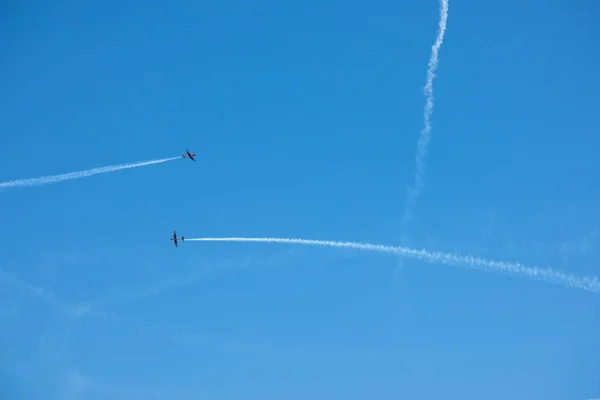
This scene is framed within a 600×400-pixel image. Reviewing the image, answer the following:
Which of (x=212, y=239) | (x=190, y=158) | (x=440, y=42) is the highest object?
(x=440, y=42)

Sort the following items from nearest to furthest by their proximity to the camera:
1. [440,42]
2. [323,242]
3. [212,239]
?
1. [440,42]
2. [323,242]
3. [212,239]

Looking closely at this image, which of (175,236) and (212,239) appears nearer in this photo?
(212,239)

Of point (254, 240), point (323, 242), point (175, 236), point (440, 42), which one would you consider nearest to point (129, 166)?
point (175, 236)

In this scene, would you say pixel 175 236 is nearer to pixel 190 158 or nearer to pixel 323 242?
pixel 190 158

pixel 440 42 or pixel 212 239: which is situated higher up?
pixel 440 42

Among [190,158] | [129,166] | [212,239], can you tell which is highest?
[190,158]

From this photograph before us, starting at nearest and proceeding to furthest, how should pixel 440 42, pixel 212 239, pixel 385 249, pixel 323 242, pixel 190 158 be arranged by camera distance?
pixel 440 42 → pixel 385 249 → pixel 323 242 → pixel 212 239 → pixel 190 158

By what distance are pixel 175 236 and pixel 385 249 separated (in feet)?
160

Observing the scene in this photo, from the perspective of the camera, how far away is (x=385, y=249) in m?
67.4

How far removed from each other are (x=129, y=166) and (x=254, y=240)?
29.9 metres

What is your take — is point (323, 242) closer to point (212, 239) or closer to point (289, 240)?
point (289, 240)

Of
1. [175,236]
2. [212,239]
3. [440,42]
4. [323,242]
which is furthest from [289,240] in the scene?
[440,42]

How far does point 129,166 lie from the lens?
74250mm

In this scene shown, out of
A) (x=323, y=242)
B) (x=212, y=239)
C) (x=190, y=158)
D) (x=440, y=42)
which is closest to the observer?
(x=440, y=42)
